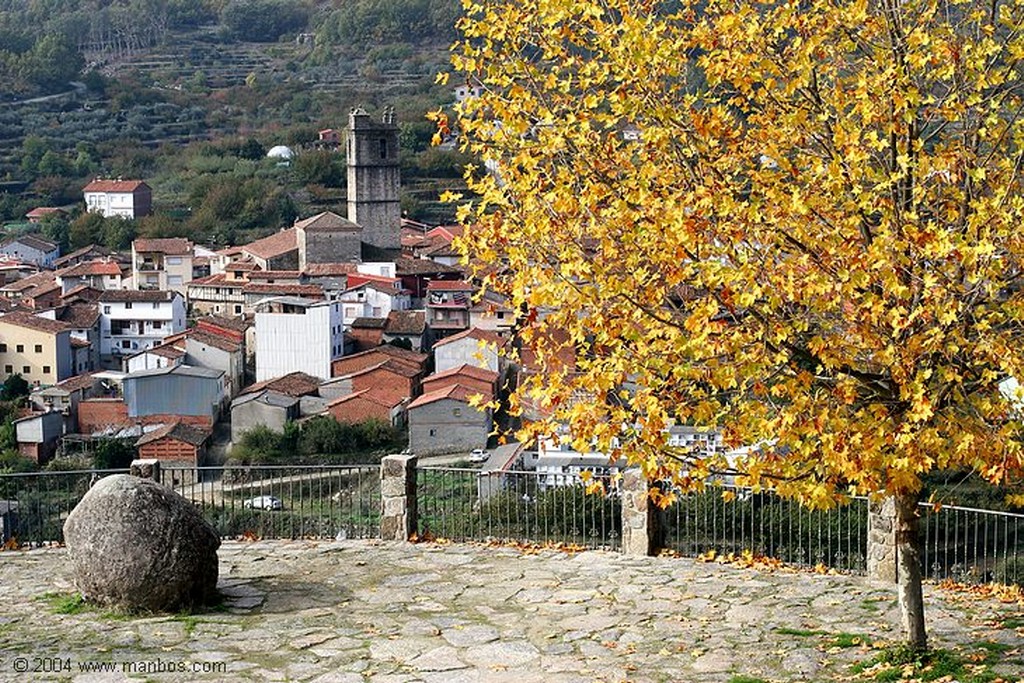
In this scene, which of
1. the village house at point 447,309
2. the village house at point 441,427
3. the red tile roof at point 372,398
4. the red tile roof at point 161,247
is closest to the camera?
the village house at point 441,427

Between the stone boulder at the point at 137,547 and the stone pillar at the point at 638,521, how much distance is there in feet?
12.6

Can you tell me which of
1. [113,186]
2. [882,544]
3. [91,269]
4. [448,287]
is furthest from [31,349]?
[882,544]

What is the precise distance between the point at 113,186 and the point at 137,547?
8076 cm

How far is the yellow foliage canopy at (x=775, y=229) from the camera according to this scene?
8.27 meters

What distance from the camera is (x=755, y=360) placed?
326 inches

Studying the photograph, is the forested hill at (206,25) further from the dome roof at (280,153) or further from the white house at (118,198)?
the white house at (118,198)

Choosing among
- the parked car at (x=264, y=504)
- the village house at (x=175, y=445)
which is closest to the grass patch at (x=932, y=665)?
the parked car at (x=264, y=504)

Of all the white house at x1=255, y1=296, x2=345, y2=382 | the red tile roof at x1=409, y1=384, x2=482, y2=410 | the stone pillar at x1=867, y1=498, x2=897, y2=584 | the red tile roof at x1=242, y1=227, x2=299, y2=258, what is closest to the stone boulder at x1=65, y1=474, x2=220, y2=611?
the stone pillar at x1=867, y1=498, x2=897, y2=584

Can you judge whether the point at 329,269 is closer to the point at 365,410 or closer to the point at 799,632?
the point at 365,410

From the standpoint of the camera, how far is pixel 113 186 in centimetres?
8800

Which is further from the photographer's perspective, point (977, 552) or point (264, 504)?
point (264, 504)

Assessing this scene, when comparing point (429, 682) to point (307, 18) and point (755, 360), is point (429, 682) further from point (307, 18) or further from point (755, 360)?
point (307, 18)

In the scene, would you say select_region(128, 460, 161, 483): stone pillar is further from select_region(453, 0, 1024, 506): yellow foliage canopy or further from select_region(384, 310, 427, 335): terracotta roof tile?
select_region(384, 310, 427, 335): terracotta roof tile

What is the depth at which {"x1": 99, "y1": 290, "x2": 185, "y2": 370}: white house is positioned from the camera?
59.9 m
